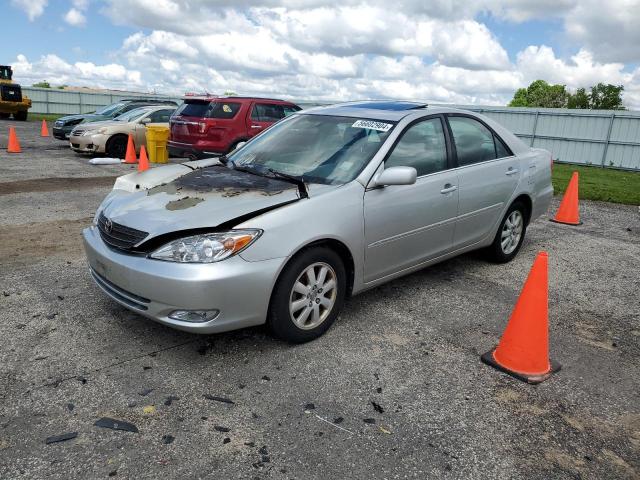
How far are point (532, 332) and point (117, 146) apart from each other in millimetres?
12729

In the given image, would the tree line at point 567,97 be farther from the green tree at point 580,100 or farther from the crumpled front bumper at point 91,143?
the crumpled front bumper at point 91,143

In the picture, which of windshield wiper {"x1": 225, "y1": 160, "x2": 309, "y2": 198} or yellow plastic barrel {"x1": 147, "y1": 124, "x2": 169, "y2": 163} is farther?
yellow plastic barrel {"x1": 147, "y1": 124, "x2": 169, "y2": 163}

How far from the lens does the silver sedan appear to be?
321 centimetres

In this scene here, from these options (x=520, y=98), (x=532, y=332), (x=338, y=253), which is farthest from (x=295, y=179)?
(x=520, y=98)

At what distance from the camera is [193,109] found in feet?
38.7

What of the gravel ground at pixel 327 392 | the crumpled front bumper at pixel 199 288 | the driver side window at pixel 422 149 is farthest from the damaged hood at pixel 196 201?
the driver side window at pixel 422 149

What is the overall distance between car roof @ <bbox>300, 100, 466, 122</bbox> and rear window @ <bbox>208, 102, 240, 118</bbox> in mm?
6883

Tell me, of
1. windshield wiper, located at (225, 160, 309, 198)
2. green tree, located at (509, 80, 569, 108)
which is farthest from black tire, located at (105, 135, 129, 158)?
green tree, located at (509, 80, 569, 108)

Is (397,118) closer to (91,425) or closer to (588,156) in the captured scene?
(91,425)

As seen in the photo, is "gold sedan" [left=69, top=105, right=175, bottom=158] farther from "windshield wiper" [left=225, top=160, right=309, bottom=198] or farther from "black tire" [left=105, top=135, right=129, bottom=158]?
"windshield wiper" [left=225, top=160, right=309, bottom=198]

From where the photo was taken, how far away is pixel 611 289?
17.0 feet

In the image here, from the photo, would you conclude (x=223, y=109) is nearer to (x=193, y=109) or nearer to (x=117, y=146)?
(x=193, y=109)

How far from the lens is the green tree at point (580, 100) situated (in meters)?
61.0

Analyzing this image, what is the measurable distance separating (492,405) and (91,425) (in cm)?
222
